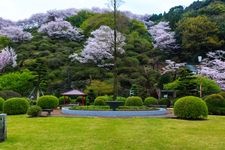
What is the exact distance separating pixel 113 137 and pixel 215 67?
3056cm

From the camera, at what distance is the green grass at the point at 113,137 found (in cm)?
1109

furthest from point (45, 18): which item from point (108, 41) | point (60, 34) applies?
point (108, 41)

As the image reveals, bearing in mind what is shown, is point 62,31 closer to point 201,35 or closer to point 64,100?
point 201,35

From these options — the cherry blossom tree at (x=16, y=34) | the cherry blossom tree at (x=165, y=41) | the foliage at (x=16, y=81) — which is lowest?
the foliage at (x=16, y=81)

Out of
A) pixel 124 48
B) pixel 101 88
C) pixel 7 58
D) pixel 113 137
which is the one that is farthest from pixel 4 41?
pixel 113 137

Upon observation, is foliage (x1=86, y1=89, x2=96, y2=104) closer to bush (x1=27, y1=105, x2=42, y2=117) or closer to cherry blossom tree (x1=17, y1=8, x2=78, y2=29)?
bush (x1=27, y1=105, x2=42, y2=117)

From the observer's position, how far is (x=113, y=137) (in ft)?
42.3

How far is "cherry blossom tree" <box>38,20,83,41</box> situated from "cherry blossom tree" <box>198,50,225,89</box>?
1969 cm

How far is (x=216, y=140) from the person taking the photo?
12523 millimetres

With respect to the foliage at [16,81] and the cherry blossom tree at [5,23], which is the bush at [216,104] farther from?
the cherry blossom tree at [5,23]

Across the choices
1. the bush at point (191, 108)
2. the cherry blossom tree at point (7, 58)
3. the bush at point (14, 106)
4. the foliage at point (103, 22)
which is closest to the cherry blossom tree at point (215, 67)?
the foliage at point (103, 22)

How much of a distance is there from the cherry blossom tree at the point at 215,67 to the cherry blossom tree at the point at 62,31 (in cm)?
1969

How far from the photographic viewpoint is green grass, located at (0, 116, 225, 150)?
11.1 metres

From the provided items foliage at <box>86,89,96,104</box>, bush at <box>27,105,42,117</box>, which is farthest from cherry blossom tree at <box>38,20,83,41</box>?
bush at <box>27,105,42,117</box>
